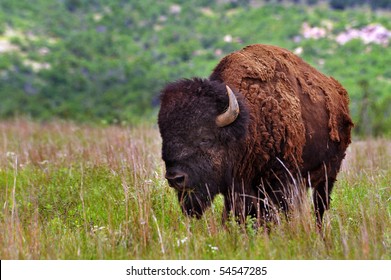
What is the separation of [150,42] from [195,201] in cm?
5580

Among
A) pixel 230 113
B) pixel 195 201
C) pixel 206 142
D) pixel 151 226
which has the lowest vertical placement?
pixel 151 226

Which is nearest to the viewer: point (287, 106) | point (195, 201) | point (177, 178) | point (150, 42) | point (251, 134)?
point (177, 178)

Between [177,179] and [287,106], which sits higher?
[287,106]

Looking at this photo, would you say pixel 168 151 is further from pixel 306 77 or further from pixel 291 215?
pixel 306 77

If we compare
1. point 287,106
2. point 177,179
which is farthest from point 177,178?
point 287,106

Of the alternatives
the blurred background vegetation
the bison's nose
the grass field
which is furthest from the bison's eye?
the blurred background vegetation

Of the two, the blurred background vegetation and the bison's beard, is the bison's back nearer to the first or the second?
the bison's beard

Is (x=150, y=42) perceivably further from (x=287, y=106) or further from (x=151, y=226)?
(x=151, y=226)

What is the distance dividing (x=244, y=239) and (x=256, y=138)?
1.32 m

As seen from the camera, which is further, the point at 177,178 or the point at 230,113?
the point at 230,113

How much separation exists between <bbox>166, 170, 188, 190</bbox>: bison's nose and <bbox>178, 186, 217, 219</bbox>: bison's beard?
0.39 feet

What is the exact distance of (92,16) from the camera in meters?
64.4

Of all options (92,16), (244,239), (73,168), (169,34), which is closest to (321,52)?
(169,34)

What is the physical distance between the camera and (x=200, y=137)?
20.8 feet
